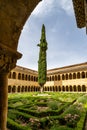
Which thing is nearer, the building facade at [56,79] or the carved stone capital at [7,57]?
the carved stone capital at [7,57]

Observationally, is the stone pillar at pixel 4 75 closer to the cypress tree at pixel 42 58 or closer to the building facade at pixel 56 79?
the cypress tree at pixel 42 58

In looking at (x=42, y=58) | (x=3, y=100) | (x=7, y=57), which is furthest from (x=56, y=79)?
(x=7, y=57)

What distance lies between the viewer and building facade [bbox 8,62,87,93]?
4362 centimetres

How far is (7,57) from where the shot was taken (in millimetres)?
4348

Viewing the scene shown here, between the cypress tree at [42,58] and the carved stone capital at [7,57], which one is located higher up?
the cypress tree at [42,58]

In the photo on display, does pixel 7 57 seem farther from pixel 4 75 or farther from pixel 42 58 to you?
pixel 42 58

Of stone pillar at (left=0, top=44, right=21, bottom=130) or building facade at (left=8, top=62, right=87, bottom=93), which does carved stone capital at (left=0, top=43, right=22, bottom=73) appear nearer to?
stone pillar at (left=0, top=44, right=21, bottom=130)

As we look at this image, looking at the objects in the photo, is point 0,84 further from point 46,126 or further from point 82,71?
point 82,71

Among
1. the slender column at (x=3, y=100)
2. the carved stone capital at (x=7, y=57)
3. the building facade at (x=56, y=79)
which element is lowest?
the slender column at (x=3, y=100)

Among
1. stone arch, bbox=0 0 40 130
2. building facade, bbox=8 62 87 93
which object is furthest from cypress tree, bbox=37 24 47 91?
stone arch, bbox=0 0 40 130

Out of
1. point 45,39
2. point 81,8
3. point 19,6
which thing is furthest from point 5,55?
point 45,39

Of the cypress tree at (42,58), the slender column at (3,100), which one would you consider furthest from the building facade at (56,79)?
the slender column at (3,100)

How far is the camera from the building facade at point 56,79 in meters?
43.6

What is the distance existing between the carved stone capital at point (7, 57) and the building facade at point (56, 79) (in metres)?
38.5
